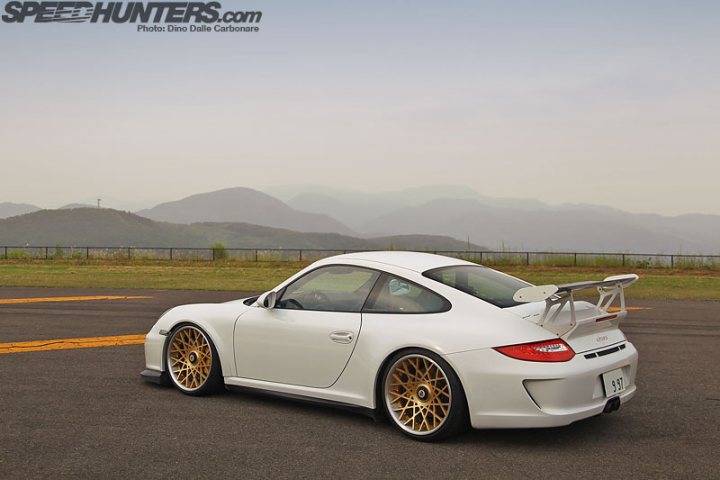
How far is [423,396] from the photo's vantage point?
5.83 m

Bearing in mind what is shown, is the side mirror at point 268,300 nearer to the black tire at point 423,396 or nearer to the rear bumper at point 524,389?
the black tire at point 423,396

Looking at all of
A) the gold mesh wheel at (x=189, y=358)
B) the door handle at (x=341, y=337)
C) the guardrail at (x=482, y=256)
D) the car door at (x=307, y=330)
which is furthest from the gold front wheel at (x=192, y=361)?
the guardrail at (x=482, y=256)

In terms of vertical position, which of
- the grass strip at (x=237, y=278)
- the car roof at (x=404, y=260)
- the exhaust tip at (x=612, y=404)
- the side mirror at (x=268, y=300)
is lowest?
the grass strip at (x=237, y=278)

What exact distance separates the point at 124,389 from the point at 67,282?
20.1 m

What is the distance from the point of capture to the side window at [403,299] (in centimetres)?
607

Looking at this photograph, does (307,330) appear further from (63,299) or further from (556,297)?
(63,299)

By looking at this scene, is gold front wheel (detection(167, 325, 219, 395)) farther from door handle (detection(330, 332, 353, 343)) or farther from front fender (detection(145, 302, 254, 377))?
door handle (detection(330, 332, 353, 343))

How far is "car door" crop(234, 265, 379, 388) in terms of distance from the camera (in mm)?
6375

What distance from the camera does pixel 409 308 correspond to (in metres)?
6.16

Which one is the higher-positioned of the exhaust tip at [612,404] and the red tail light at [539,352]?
the red tail light at [539,352]

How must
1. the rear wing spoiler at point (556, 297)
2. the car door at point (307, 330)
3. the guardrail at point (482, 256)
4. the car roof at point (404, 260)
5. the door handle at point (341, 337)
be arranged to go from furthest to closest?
the guardrail at point (482, 256) → the car roof at point (404, 260) → the car door at point (307, 330) → the door handle at point (341, 337) → the rear wing spoiler at point (556, 297)

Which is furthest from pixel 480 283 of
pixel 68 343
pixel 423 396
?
pixel 68 343

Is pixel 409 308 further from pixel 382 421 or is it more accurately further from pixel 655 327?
pixel 655 327

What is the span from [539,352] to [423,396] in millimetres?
929
